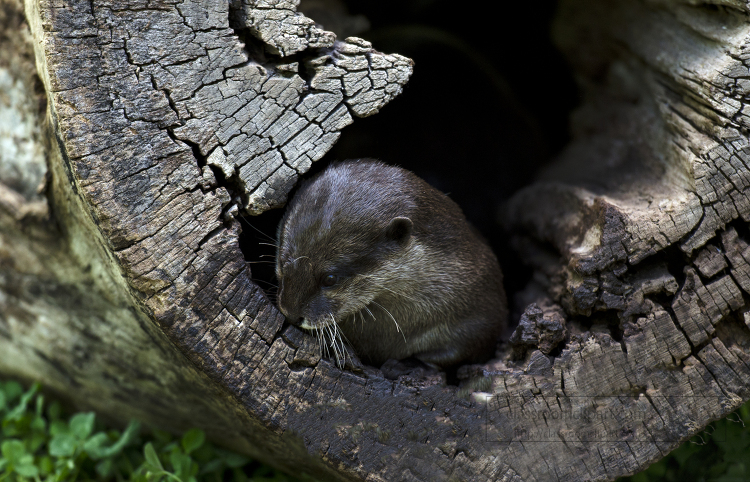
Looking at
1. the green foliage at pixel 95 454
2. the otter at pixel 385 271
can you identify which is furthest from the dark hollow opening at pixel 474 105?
the green foliage at pixel 95 454

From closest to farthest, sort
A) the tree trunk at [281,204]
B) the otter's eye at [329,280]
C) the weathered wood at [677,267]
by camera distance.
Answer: the tree trunk at [281,204] < the weathered wood at [677,267] < the otter's eye at [329,280]

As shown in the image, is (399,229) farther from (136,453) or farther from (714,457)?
(136,453)

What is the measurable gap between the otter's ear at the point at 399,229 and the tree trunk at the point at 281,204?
1.69ft

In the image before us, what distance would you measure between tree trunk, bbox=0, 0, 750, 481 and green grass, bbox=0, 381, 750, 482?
36 cm

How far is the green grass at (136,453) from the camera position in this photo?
8.46ft

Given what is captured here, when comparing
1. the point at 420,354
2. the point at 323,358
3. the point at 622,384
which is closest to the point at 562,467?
the point at 622,384

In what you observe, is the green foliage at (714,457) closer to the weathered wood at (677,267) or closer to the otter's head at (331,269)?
the weathered wood at (677,267)

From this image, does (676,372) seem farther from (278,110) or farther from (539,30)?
(539,30)

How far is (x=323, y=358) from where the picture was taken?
2.26 m

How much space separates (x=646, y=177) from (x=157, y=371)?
8.64 ft

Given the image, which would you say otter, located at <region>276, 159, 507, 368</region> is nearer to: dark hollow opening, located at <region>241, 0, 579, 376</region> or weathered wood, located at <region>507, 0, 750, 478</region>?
weathered wood, located at <region>507, 0, 750, 478</region>

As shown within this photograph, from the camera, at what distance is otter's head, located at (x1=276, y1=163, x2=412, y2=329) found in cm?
242

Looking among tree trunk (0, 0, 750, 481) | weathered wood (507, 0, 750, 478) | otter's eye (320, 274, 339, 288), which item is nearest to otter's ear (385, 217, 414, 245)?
otter's eye (320, 274, 339, 288)

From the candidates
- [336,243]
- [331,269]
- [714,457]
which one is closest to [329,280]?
[331,269]
